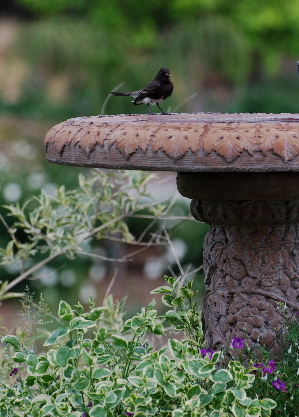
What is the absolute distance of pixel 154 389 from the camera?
1884mm

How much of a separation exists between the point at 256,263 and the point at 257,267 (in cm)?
1

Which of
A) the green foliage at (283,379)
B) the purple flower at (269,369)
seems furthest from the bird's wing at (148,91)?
the purple flower at (269,369)

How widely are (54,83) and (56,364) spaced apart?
1231cm

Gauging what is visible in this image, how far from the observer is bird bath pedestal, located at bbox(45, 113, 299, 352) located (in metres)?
1.81

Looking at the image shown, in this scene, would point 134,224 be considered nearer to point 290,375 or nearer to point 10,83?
point 290,375

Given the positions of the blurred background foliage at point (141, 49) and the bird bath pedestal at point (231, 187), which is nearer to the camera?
the bird bath pedestal at point (231, 187)

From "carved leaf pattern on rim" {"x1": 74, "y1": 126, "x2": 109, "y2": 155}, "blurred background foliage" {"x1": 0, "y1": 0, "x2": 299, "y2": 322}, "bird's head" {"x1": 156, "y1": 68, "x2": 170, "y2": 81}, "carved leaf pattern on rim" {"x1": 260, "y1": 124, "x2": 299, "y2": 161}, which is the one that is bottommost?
"blurred background foliage" {"x1": 0, "y1": 0, "x2": 299, "y2": 322}

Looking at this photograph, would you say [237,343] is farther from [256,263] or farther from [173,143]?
[173,143]

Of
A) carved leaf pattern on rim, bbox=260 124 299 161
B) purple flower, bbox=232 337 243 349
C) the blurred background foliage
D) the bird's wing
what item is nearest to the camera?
carved leaf pattern on rim, bbox=260 124 299 161

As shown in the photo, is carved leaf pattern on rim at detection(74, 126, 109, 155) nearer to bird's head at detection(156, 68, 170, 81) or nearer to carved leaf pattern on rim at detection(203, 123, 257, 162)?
carved leaf pattern on rim at detection(203, 123, 257, 162)

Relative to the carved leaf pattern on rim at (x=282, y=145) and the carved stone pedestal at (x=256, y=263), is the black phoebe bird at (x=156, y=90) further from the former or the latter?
the carved leaf pattern on rim at (x=282, y=145)

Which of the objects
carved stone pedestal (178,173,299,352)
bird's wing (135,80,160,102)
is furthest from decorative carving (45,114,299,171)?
bird's wing (135,80,160,102)

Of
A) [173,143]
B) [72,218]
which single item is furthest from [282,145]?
[72,218]

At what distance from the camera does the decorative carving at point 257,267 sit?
2.27 m
